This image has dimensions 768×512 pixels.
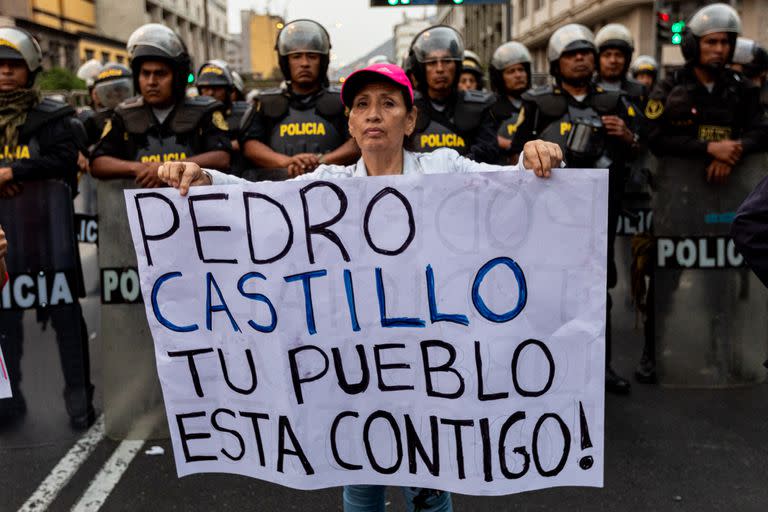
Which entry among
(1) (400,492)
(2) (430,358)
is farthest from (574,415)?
(1) (400,492)

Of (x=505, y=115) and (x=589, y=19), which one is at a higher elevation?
(x=589, y=19)

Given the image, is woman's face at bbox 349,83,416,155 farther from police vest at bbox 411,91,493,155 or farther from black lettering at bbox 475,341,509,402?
police vest at bbox 411,91,493,155

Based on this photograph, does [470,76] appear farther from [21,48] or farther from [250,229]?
[250,229]

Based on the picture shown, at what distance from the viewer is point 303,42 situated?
5160mm

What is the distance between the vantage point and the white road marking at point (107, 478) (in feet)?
12.0

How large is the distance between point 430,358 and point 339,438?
1.26 ft

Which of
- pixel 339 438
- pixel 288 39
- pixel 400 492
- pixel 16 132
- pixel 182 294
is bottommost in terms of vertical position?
pixel 400 492

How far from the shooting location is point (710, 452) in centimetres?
405

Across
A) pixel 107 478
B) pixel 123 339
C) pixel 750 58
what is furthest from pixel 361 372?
pixel 750 58

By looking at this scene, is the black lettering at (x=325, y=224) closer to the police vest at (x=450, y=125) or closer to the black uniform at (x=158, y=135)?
the black uniform at (x=158, y=135)

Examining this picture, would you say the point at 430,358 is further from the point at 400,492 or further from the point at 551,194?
the point at 400,492

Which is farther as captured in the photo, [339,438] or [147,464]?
[147,464]

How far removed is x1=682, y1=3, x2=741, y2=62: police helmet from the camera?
4984 mm

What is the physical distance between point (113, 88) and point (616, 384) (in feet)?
19.0
